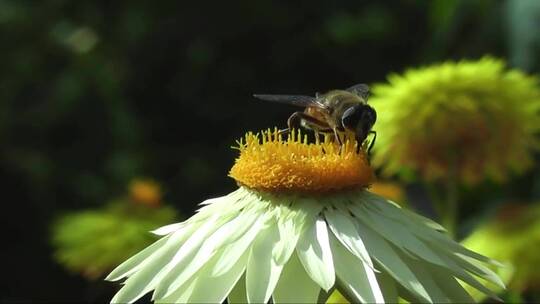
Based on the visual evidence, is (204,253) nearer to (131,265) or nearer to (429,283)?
(131,265)

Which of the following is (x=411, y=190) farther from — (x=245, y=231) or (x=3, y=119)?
(x=245, y=231)

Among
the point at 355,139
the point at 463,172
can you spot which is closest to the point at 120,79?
the point at 463,172

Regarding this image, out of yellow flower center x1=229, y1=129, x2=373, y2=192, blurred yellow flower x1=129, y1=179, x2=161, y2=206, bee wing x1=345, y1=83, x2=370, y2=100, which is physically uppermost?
blurred yellow flower x1=129, y1=179, x2=161, y2=206

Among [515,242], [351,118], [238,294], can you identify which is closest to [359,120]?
[351,118]

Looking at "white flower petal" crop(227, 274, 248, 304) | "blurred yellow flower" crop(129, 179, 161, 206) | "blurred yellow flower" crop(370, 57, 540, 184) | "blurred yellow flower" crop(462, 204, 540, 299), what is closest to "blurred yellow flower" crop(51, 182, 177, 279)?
"blurred yellow flower" crop(129, 179, 161, 206)

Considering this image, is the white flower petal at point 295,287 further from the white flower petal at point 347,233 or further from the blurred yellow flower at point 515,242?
the blurred yellow flower at point 515,242

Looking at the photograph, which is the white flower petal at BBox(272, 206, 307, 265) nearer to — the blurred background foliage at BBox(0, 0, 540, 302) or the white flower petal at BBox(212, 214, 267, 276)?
the white flower petal at BBox(212, 214, 267, 276)

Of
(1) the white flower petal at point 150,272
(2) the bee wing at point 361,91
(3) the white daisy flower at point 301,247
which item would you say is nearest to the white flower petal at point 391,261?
(3) the white daisy flower at point 301,247
